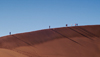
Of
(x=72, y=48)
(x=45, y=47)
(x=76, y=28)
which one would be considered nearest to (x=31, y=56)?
(x=45, y=47)

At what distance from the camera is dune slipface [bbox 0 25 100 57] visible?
15.2m

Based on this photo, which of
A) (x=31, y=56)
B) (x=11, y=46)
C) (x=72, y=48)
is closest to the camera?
(x=31, y=56)

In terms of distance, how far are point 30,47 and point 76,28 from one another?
23.9 feet

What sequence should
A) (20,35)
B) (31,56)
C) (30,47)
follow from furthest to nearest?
(20,35) → (30,47) → (31,56)

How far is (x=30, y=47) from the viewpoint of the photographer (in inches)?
677

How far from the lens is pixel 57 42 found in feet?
57.5

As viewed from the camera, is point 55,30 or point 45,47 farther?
point 55,30

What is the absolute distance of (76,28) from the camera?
1870cm

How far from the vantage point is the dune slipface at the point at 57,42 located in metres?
15.2

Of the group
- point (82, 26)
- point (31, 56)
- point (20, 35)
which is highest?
point (82, 26)

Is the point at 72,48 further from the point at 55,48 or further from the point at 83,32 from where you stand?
the point at 83,32

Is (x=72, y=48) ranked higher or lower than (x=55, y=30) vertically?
lower

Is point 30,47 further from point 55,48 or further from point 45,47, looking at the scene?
point 55,48

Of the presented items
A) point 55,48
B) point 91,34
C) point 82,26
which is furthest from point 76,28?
point 55,48
